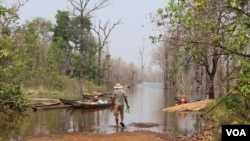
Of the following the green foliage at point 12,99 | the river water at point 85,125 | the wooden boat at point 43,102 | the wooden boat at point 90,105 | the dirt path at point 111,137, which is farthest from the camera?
the wooden boat at point 43,102

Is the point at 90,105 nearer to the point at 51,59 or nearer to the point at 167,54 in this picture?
the point at 51,59

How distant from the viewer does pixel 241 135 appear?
686cm

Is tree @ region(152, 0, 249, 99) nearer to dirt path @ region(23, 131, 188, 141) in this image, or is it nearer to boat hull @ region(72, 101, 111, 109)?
dirt path @ region(23, 131, 188, 141)

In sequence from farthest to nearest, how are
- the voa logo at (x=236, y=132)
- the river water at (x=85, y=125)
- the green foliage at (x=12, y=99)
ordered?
1. the green foliage at (x=12, y=99)
2. the river water at (x=85, y=125)
3. the voa logo at (x=236, y=132)

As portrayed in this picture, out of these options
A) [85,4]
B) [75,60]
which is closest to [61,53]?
[75,60]

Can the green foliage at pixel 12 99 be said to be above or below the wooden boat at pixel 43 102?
above

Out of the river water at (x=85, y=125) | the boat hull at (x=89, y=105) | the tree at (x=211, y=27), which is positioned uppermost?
the tree at (x=211, y=27)

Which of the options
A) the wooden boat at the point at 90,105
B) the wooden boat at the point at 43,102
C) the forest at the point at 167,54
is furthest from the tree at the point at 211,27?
the wooden boat at the point at 43,102

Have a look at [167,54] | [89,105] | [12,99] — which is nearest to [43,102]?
[89,105]

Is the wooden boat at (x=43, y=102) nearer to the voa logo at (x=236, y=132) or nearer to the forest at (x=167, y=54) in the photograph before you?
the forest at (x=167, y=54)

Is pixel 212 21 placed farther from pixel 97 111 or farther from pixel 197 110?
pixel 97 111

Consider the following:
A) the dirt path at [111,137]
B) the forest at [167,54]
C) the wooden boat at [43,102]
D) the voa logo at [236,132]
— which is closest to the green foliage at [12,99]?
the forest at [167,54]

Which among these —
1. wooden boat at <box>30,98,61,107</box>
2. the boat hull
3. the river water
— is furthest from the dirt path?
wooden boat at <box>30,98,61,107</box>

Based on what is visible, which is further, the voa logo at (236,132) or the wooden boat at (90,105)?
the wooden boat at (90,105)
